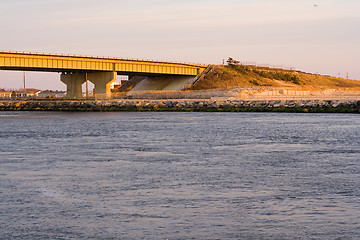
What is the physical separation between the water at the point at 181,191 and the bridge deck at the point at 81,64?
61765 mm

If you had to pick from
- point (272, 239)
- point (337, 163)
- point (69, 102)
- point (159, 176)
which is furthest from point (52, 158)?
point (69, 102)

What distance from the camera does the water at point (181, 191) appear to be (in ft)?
42.6

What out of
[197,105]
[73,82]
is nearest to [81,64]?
[73,82]

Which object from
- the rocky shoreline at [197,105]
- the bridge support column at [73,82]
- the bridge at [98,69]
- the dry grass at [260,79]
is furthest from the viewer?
the dry grass at [260,79]

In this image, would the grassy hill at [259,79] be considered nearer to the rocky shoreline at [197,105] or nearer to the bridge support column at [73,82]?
the bridge support column at [73,82]

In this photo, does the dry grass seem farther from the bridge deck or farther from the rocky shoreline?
the rocky shoreline

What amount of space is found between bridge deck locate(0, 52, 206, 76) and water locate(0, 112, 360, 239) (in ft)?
203

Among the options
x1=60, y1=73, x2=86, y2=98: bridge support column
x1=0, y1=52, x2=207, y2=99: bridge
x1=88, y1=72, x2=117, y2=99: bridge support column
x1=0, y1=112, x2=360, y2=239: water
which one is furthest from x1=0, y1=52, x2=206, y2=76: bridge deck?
x1=0, y1=112, x2=360, y2=239: water

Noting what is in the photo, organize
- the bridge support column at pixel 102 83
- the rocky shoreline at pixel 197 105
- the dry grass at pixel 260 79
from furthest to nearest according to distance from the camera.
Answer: the dry grass at pixel 260 79
the bridge support column at pixel 102 83
the rocky shoreline at pixel 197 105

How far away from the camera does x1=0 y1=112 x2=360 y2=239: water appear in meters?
13.0

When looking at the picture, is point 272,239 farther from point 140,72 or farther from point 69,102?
point 140,72

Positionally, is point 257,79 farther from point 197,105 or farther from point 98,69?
point 197,105

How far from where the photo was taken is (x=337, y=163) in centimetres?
2302

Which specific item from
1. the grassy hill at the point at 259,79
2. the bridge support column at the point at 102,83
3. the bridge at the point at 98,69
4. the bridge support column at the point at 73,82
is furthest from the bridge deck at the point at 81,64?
the bridge support column at the point at 73,82
